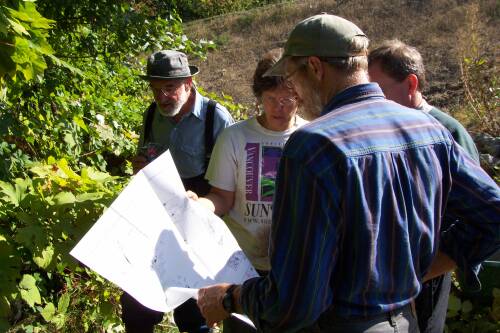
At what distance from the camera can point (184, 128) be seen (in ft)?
10.6

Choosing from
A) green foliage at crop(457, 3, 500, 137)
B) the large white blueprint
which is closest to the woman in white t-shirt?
the large white blueprint

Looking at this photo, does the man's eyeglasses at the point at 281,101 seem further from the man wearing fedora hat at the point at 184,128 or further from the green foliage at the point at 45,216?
the green foliage at the point at 45,216

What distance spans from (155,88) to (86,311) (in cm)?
156

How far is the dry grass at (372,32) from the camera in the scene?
12.9m

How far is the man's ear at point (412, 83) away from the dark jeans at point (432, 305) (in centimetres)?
75

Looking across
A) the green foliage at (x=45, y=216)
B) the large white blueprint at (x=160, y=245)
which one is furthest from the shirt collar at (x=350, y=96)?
the green foliage at (x=45, y=216)

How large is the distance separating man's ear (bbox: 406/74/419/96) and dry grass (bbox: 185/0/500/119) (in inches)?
330

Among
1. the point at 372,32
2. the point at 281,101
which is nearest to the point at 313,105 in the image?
the point at 281,101

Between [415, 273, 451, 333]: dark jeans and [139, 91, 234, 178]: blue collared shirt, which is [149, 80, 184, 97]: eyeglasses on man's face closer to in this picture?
[139, 91, 234, 178]: blue collared shirt

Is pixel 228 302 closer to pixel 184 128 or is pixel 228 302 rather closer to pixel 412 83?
pixel 412 83

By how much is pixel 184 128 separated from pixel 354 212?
1.87 metres

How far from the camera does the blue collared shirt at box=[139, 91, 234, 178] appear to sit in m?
3.19

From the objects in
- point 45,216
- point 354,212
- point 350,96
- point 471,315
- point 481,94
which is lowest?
point 471,315

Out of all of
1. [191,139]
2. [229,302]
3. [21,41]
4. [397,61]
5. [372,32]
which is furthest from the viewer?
[372,32]
